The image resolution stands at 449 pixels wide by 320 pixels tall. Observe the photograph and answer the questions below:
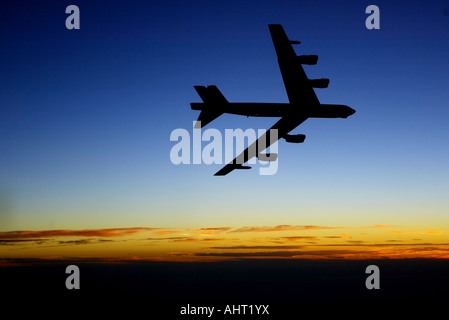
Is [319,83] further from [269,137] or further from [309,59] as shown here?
[269,137]

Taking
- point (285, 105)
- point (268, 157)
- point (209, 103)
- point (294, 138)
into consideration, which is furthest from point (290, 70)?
point (268, 157)

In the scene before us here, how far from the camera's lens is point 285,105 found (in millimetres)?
28031

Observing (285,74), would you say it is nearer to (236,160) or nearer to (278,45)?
(278,45)

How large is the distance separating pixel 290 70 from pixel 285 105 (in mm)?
3380

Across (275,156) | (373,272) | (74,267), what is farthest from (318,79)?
(74,267)

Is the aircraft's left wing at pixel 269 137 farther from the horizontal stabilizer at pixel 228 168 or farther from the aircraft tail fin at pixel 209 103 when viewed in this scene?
the aircraft tail fin at pixel 209 103

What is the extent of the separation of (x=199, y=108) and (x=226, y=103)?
7.22 ft

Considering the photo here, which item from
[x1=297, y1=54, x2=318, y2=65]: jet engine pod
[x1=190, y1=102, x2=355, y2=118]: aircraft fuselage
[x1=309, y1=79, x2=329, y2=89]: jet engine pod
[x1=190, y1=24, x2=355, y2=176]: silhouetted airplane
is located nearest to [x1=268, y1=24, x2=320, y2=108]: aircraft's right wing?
[x1=190, y1=24, x2=355, y2=176]: silhouetted airplane

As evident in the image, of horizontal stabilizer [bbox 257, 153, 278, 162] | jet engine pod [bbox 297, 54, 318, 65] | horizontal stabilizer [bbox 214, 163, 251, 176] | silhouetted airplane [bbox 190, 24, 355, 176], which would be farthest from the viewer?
horizontal stabilizer [bbox 214, 163, 251, 176]

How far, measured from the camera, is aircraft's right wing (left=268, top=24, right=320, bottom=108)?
95.9ft

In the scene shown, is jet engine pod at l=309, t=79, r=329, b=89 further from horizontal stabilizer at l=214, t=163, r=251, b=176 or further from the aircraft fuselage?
horizontal stabilizer at l=214, t=163, r=251, b=176

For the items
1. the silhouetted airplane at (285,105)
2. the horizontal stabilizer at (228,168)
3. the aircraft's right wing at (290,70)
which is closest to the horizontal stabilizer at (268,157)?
the silhouetted airplane at (285,105)

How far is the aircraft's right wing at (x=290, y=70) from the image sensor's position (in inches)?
1150

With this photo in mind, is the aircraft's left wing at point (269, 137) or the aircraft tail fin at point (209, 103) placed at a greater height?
the aircraft tail fin at point (209, 103)
